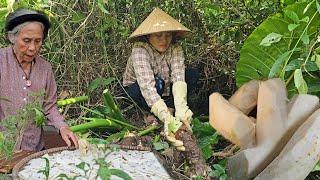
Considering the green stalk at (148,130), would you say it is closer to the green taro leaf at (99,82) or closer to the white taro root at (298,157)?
the green taro leaf at (99,82)

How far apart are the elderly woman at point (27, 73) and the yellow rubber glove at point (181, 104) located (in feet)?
2.23

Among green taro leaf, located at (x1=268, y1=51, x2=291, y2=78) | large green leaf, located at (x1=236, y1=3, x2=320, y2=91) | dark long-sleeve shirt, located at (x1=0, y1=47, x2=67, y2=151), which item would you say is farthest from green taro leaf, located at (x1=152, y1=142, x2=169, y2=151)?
large green leaf, located at (x1=236, y1=3, x2=320, y2=91)

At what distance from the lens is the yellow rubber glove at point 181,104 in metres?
3.25

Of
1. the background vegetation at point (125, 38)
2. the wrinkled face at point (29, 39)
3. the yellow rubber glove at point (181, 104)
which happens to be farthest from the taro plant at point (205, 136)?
the wrinkled face at point (29, 39)

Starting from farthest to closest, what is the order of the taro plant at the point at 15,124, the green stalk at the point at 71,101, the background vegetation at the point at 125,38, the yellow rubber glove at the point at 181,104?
the background vegetation at the point at 125,38 < the green stalk at the point at 71,101 < the yellow rubber glove at the point at 181,104 < the taro plant at the point at 15,124

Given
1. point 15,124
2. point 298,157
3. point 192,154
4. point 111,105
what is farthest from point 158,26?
point 15,124

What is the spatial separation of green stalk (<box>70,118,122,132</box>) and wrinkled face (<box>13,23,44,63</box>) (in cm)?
70

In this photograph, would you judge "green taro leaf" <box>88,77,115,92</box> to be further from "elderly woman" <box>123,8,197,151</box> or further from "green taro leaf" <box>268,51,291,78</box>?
"green taro leaf" <box>268,51,291,78</box>

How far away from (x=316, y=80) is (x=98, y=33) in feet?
5.37

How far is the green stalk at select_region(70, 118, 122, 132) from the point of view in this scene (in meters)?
3.40

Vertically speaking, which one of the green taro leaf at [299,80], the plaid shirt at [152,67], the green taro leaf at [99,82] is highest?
the green taro leaf at [299,80]

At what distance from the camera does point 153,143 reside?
3.21 metres

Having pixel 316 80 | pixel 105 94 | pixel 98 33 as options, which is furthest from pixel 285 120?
pixel 98 33

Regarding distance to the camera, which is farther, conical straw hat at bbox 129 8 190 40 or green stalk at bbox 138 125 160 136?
conical straw hat at bbox 129 8 190 40
